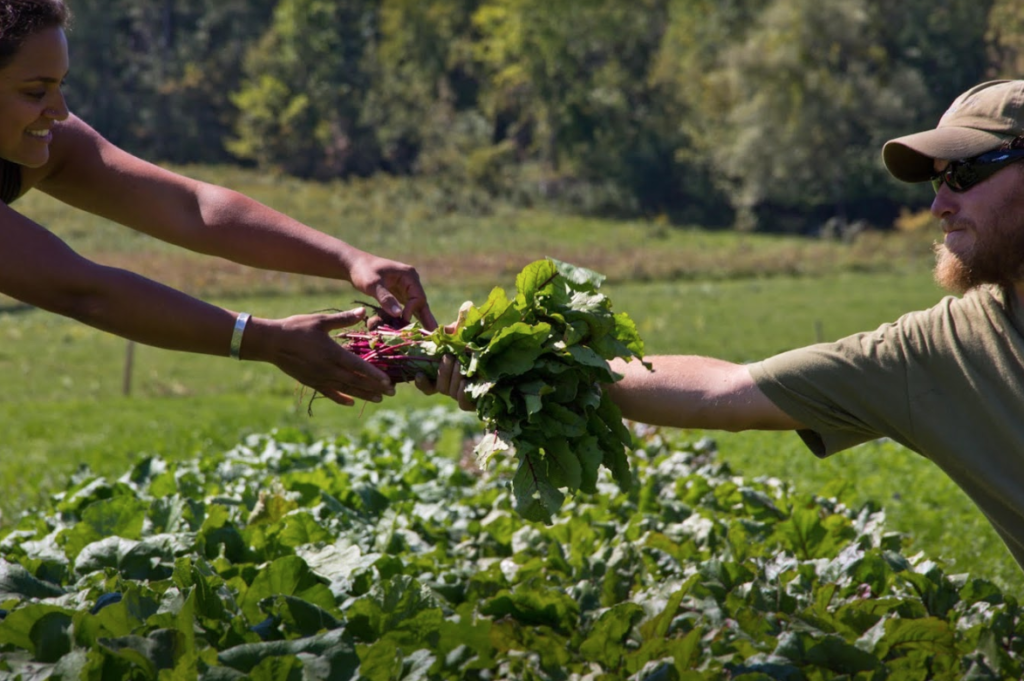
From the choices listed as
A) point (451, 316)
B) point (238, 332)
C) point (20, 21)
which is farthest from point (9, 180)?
point (451, 316)

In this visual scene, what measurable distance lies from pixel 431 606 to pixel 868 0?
71103 millimetres

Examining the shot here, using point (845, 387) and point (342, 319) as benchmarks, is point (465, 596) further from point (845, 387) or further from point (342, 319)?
point (845, 387)

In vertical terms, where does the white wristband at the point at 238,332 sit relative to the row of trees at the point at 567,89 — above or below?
below

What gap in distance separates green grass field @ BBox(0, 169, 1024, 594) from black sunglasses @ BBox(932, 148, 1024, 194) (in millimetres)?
2141

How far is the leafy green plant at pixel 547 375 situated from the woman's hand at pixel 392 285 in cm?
39

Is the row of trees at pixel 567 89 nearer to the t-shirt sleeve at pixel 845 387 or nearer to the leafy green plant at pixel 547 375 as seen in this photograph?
the t-shirt sleeve at pixel 845 387

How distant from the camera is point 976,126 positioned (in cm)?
354

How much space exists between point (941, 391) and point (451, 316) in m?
24.5

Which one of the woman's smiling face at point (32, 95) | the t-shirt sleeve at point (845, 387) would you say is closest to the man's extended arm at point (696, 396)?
the t-shirt sleeve at point (845, 387)

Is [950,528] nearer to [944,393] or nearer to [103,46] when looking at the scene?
[944,393]

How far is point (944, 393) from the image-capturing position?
3.57m

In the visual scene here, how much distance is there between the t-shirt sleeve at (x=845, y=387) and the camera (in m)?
3.66

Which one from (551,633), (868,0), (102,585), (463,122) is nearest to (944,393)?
(551,633)

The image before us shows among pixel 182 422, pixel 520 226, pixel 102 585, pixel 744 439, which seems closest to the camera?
pixel 102 585
